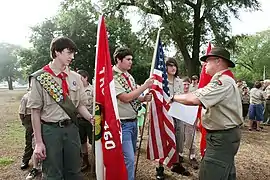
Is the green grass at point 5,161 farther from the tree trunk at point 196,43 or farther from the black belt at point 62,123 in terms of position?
the tree trunk at point 196,43

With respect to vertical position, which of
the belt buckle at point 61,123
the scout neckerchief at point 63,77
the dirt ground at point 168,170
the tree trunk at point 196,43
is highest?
the tree trunk at point 196,43

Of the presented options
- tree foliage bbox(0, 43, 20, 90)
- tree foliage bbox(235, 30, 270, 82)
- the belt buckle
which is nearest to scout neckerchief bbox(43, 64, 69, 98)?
the belt buckle

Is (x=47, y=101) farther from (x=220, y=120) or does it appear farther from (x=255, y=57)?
(x=255, y=57)

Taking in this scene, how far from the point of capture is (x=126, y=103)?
11.9 ft

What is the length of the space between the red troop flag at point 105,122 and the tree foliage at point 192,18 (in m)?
11.8

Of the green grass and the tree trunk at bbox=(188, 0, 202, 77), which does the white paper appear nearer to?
the green grass

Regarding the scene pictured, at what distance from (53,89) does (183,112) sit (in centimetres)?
218

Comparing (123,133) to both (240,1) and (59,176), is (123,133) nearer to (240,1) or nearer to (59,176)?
(59,176)

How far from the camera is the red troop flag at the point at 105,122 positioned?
3092 mm

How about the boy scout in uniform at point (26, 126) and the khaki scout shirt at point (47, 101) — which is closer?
the khaki scout shirt at point (47, 101)

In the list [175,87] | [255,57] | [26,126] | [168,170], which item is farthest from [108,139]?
[255,57]

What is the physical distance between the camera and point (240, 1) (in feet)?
48.9

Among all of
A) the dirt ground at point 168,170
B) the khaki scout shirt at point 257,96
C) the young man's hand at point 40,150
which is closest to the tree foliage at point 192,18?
the khaki scout shirt at point 257,96

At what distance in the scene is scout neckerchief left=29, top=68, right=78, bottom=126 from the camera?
9.46 ft
